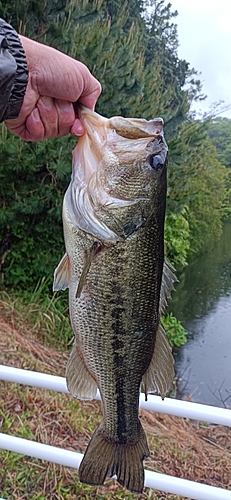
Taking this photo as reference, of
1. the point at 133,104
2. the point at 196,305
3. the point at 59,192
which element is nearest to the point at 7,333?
the point at 59,192

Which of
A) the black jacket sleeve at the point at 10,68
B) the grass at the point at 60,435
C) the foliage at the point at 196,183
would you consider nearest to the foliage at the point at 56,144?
the foliage at the point at 196,183

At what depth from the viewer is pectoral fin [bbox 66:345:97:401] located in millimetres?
1387

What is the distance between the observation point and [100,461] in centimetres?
136

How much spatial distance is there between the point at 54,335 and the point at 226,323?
20.4 ft

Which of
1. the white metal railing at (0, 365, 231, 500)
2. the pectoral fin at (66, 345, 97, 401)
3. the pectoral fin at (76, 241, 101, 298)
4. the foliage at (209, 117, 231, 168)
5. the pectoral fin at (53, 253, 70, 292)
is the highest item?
the pectoral fin at (76, 241, 101, 298)

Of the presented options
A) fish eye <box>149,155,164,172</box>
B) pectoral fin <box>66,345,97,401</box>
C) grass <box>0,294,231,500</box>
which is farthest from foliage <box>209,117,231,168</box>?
pectoral fin <box>66,345,97,401</box>

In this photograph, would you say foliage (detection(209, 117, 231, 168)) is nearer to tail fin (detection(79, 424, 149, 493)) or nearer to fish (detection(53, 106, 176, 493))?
fish (detection(53, 106, 176, 493))

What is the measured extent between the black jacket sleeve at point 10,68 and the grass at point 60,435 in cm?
226

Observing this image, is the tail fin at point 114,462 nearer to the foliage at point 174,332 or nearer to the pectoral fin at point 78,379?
the pectoral fin at point 78,379

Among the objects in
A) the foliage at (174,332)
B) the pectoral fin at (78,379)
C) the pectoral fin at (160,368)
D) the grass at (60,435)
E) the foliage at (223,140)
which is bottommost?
the foliage at (223,140)

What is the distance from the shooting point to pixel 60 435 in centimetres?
331

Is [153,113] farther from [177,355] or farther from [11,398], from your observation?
[177,355]

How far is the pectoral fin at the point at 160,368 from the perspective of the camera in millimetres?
1366

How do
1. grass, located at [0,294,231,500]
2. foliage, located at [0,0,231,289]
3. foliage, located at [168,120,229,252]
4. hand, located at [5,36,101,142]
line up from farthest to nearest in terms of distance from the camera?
foliage, located at [168,120,229,252]
foliage, located at [0,0,231,289]
grass, located at [0,294,231,500]
hand, located at [5,36,101,142]
